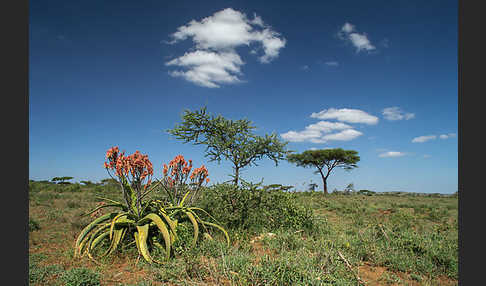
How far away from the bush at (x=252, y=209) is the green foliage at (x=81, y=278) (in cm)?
333

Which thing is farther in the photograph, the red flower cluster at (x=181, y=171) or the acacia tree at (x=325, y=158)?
the acacia tree at (x=325, y=158)

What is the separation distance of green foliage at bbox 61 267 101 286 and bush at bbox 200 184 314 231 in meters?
3.33

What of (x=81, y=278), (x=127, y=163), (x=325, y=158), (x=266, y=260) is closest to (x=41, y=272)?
(x=81, y=278)

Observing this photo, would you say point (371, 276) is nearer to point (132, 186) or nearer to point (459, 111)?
point (459, 111)

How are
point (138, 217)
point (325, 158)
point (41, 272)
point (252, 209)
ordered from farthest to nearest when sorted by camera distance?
point (325, 158) → point (252, 209) → point (138, 217) → point (41, 272)

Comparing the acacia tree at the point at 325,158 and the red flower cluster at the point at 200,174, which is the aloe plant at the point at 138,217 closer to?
the red flower cluster at the point at 200,174

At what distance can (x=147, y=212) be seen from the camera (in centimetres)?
520

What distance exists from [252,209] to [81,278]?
13.9ft

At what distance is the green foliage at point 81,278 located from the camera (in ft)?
11.2

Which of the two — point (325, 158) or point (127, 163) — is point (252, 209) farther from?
point (325, 158)

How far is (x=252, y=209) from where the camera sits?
275 inches

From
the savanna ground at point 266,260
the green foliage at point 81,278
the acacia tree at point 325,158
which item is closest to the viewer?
the green foliage at point 81,278

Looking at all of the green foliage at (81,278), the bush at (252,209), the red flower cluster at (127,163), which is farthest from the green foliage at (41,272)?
the bush at (252,209)

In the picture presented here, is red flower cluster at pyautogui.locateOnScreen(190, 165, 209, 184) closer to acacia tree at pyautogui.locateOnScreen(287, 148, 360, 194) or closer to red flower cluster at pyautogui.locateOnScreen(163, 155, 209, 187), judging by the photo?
red flower cluster at pyautogui.locateOnScreen(163, 155, 209, 187)
